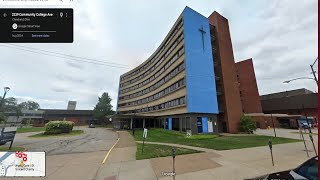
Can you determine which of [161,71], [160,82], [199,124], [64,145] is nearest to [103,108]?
[160,82]

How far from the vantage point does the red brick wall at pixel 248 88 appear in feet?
155

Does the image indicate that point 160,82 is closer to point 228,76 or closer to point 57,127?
point 228,76

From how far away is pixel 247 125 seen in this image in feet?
101

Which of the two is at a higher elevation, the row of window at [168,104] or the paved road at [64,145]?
the row of window at [168,104]

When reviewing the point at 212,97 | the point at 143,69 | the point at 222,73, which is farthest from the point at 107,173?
the point at 143,69

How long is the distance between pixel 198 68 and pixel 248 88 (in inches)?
997

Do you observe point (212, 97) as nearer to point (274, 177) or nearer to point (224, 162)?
point (224, 162)

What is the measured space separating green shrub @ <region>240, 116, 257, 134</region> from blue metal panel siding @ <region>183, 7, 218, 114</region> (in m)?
5.62

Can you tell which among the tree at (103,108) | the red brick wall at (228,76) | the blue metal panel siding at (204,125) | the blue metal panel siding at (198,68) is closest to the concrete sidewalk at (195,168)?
the blue metal panel siding at (198,68)

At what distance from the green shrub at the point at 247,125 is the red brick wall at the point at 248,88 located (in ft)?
59.6

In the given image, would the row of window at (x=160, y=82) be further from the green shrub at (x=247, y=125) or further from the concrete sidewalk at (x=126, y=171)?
the concrete sidewalk at (x=126, y=171)

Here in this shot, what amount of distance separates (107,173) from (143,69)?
2115 inches

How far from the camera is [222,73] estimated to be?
108 ft

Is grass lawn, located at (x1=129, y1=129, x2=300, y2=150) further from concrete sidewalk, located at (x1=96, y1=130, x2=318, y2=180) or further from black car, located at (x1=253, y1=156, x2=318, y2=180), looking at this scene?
black car, located at (x1=253, y1=156, x2=318, y2=180)
